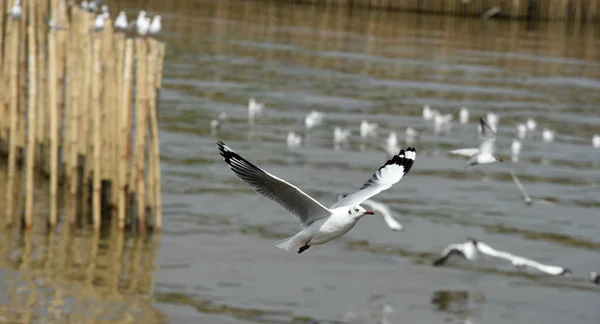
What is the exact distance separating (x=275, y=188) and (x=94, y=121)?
19.5 ft

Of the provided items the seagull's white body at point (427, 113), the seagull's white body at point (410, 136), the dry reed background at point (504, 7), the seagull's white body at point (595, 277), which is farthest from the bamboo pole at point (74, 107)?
the dry reed background at point (504, 7)

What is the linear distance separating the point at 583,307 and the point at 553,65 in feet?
67.8

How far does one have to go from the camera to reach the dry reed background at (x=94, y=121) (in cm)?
1348

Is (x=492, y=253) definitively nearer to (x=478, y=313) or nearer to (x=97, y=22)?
(x=478, y=313)

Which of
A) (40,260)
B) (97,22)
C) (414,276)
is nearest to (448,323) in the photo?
(414,276)

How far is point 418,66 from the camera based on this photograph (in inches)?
1236

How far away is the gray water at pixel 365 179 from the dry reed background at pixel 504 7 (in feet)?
16.7

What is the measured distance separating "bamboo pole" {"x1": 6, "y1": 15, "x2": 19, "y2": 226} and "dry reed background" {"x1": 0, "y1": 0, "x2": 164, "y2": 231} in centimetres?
2

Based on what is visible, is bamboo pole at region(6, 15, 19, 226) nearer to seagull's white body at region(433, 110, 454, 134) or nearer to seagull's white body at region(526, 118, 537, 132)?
seagull's white body at region(433, 110, 454, 134)

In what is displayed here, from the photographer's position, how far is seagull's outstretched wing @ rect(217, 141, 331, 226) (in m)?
8.12

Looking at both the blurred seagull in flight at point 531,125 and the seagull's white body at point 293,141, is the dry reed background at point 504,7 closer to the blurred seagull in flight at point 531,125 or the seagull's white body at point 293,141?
the blurred seagull in flight at point 531,125

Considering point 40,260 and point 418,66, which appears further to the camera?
point 418,66

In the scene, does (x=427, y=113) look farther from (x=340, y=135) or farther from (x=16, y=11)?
(x=16, y=11)

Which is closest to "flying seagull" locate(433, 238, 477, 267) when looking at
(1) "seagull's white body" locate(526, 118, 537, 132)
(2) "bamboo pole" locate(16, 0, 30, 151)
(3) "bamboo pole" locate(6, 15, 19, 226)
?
(3) "bamboo pole" locate(6, 15, 19, 226)
